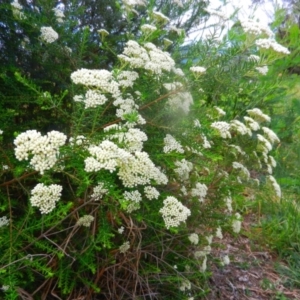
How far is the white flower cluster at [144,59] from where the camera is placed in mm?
1868

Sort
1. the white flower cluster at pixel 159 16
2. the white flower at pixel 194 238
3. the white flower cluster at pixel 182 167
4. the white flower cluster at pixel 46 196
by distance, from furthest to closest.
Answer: the white flower cluster at pixel 159 16
the white flower at pixel 194 238
the white flower cluster at pixel 182 167
the white flower cluster at pixel 46 196

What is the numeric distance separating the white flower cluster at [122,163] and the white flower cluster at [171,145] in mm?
A: 123

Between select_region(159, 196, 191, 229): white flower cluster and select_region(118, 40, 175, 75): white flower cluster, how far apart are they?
54cm

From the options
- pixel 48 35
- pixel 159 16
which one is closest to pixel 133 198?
pixel 48 35

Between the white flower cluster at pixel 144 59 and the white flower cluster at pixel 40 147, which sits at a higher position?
the white flower cluster at pixel 144 59

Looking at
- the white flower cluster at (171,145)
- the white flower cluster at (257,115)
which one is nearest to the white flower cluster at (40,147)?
the white flower cluster at (171,145)

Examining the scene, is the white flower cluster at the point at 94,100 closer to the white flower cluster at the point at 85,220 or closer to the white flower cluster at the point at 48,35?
the white flower cluster at the point at 85,220

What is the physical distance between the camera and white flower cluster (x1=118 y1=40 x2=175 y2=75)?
1.87 meters

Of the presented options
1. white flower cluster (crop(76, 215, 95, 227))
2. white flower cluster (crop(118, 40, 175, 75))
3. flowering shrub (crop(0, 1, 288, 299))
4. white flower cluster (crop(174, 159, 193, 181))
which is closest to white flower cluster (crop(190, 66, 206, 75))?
flowering shrub (crop(0, 1, 288, 299))

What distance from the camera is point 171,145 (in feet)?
5.80

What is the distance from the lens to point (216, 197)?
7.38 feet

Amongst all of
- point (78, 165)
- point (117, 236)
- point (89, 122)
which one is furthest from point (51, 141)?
point (117, 236)

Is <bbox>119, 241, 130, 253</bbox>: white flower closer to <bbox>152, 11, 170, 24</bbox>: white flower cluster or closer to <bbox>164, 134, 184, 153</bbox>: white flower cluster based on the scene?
<bbox>164, 134, 184, 153</bbox>: white flower cluster

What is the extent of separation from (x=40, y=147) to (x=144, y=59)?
0.77 meters
